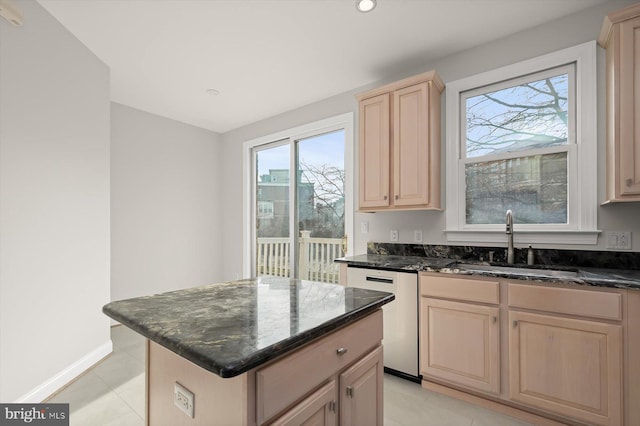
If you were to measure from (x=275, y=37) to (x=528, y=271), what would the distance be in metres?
2.69

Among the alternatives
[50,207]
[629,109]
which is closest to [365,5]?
[629,109]

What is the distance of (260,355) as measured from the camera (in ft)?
2.61

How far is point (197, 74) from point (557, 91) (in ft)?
10.6

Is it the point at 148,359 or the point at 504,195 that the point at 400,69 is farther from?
the point at 148,359

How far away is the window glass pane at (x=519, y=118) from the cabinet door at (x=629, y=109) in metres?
0.46

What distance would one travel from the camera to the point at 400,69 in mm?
3025

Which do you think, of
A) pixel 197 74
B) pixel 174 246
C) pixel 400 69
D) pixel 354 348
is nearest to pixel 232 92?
pixel 197 74

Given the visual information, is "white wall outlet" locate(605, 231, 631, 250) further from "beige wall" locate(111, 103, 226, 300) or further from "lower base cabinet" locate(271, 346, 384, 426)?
"beige wall" locate(111, 103, 226, 300)

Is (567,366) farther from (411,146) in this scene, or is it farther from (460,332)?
(411,146)

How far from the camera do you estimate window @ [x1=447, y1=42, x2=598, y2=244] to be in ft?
7.30

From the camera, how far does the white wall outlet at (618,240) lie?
207cm

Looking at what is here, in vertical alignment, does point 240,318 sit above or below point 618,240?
below

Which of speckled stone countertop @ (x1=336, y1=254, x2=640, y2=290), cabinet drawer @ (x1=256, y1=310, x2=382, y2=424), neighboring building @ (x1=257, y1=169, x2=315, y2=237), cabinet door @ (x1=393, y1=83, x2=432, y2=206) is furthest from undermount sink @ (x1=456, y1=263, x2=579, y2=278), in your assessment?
neighboring building @ (x1=257, y1=169, x2=315, y2=237)

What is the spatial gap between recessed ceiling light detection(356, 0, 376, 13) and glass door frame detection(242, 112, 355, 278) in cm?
132
